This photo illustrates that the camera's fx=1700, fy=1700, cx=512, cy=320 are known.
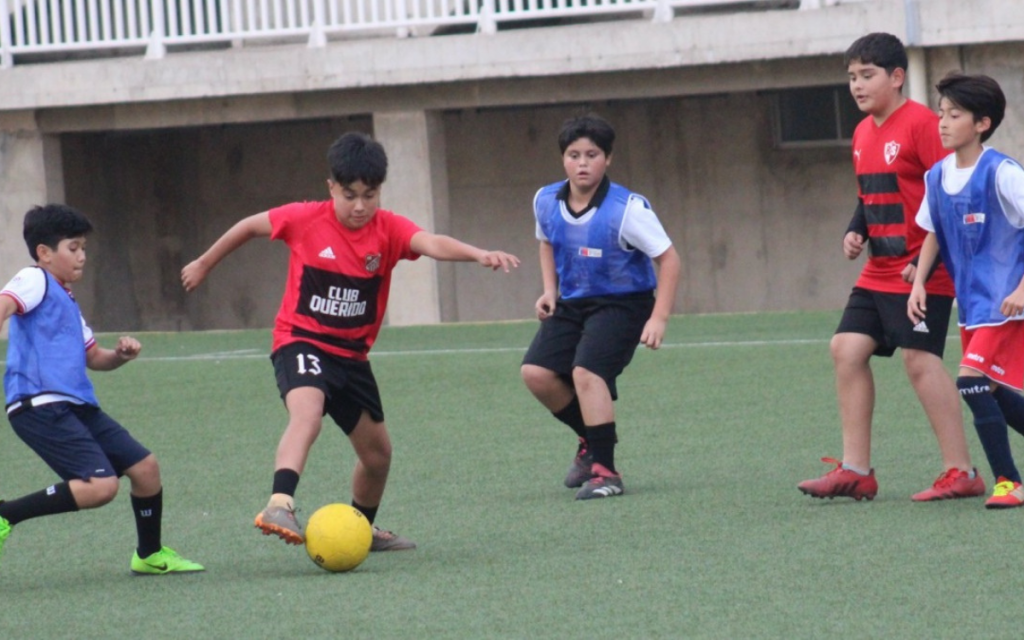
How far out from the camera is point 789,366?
11.4m

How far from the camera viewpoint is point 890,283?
6.47m

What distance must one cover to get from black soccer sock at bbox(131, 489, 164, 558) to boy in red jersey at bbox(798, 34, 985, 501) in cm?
238

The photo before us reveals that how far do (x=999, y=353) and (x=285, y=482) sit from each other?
101 inches

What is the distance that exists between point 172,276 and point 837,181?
8336mm

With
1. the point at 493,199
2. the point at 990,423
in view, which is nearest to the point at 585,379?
the point at 990,423

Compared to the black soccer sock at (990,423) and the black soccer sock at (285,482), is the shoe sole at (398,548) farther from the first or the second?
the black soccer sock at (990,423)

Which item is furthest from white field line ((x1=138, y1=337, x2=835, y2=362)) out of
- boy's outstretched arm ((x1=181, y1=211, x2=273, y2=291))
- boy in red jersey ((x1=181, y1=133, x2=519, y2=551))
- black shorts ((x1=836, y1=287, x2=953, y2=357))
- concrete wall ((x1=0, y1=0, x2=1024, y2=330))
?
boy's outstretched arm ((x1=181, y1=211, x2=273, y2=291))

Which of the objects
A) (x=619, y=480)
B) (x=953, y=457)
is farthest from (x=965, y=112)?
(x=619, y=480)

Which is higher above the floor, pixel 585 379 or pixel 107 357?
pixel 107 357

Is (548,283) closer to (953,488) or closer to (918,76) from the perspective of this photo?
(953,488)

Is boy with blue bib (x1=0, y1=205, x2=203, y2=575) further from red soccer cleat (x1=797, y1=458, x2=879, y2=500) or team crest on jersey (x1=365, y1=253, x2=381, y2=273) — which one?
red soccer cleat (x1=797, y1=458, x2=879, y2=500)

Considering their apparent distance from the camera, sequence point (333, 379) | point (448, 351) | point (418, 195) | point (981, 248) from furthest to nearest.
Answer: point (418, 195)
point (448, 351)
point (981, 248)
point (333, 379)

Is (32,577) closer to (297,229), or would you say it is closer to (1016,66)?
(297,229)

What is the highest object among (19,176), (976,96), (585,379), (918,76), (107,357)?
(918,76)
